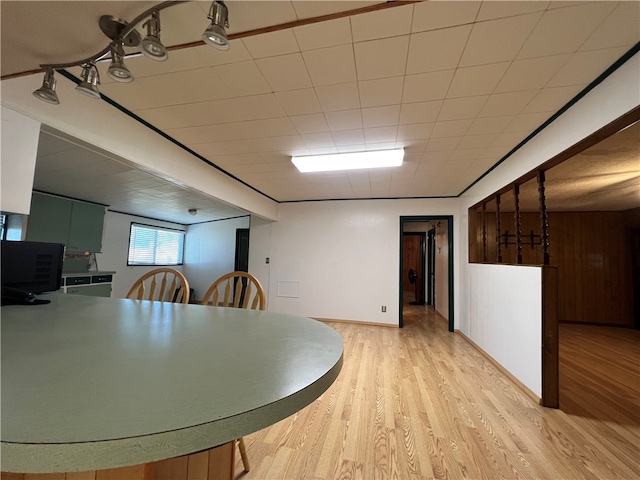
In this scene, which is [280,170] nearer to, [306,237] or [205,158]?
[205,158]

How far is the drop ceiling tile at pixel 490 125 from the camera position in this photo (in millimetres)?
2219

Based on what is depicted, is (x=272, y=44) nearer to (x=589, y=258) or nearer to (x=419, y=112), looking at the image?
(x=419, y=112)

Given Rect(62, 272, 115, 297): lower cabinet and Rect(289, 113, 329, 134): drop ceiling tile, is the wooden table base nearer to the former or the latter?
Rect(289, 113, 329, 134): drop ceiling tile

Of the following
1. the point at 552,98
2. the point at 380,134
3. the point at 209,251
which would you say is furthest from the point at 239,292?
the point at 209,251

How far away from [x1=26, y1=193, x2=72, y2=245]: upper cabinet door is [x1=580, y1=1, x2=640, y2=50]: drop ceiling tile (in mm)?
5936

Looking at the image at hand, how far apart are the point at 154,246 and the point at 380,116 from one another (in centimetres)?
637

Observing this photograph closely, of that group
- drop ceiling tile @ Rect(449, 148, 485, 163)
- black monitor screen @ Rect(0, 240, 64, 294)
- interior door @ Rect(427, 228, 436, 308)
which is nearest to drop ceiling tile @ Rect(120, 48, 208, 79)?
black monitor screen @ Rect(0, 240, 64, 294)

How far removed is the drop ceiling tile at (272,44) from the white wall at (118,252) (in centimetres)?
531

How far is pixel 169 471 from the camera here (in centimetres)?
70

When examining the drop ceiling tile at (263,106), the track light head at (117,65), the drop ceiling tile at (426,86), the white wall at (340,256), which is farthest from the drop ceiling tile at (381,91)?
the white wall at (340,256)

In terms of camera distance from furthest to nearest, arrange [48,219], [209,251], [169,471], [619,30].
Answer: [209,251]
[48,219]
[619,30]
[169,471]

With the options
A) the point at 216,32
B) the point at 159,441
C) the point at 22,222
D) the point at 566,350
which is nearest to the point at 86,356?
the point at 159,441

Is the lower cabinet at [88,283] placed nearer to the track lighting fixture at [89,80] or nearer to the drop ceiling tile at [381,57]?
the track lighting fixture at [89,80]

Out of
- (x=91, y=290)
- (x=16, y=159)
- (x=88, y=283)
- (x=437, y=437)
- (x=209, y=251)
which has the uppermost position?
(x=16, y=159)
